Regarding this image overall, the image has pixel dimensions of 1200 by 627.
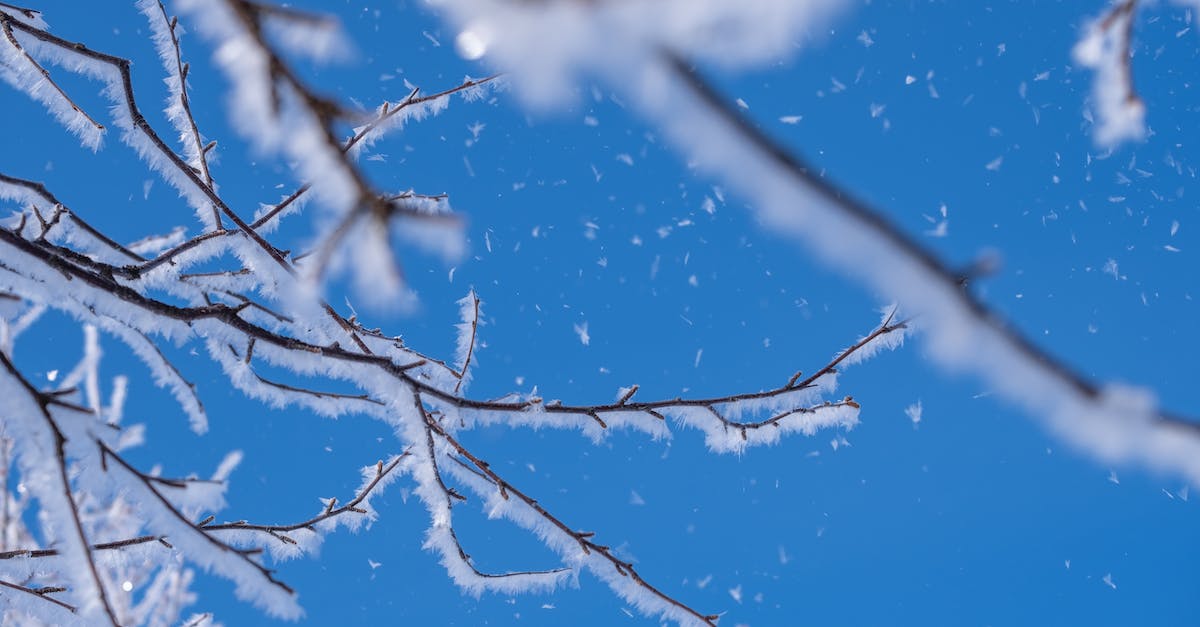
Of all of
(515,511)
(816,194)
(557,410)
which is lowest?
(816,194)

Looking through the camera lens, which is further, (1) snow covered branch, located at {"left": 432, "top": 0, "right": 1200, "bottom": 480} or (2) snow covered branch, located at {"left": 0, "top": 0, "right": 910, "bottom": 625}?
(2) snow covered branch, located at {"left": 0, "top": 0, "right": 910, "bottom": 625}

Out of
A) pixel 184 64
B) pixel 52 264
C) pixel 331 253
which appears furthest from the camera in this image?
pixel 184 64

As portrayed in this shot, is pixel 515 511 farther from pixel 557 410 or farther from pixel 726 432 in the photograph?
pixel 726 432

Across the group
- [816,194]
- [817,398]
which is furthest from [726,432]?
[816,194]

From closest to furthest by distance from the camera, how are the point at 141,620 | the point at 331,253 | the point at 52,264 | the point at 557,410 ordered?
the point at 331,253 → the point at 52,264 → the point at 557,410 → the point at 141,620

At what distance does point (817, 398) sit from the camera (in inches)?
89.3

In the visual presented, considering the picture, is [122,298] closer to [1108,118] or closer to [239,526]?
[239,526]

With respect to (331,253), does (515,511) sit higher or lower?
higher

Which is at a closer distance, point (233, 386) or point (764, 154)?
point (764, 154)

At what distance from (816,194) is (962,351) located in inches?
6.7

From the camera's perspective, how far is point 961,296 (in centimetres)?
50

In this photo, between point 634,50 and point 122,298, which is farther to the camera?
point 122,298

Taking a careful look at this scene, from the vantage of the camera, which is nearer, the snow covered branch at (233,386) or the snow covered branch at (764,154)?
the snow covered branch at (764,154)

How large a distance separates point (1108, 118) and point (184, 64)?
7.51 feet
